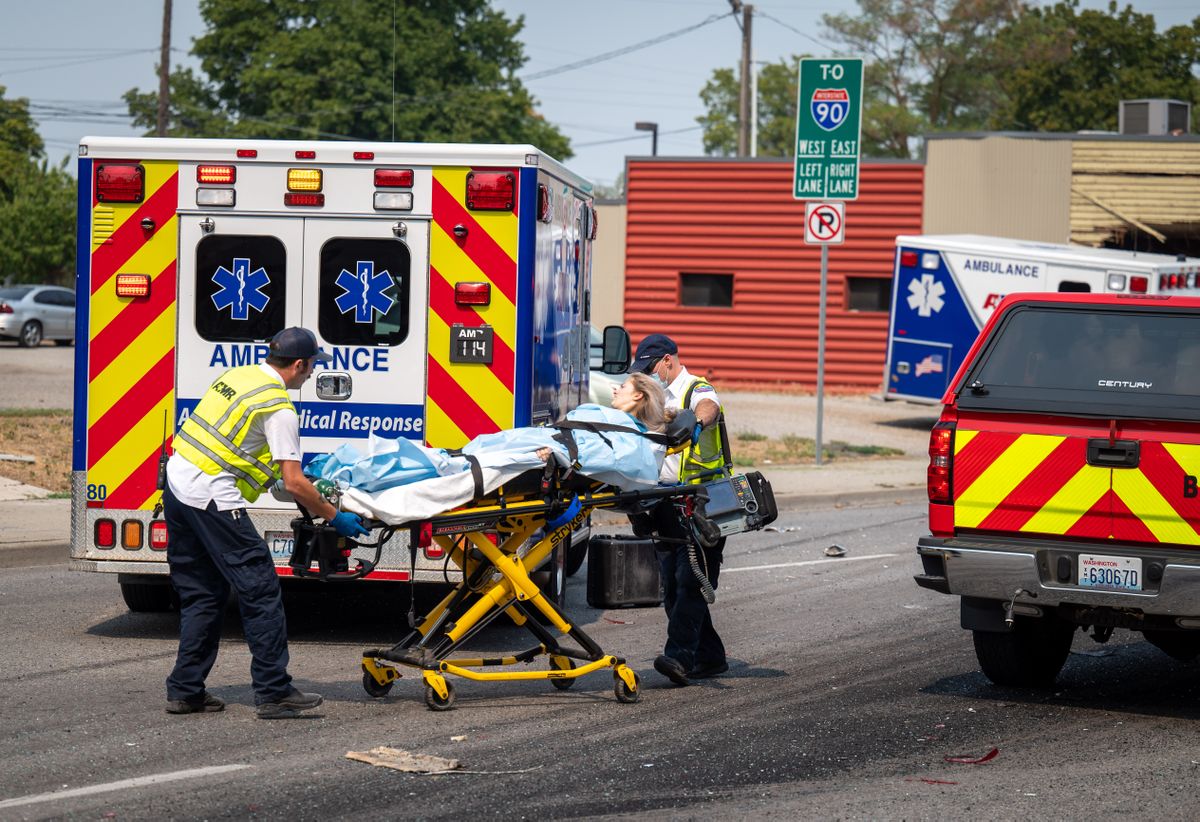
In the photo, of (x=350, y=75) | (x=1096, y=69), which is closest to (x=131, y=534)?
(x=350, y=75)

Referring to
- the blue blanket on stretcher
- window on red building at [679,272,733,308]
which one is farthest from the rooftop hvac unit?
the blue blanket on stretcher

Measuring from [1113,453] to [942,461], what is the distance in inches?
30.9

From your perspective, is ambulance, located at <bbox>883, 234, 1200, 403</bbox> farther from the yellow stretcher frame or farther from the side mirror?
the yellow stretcher frame

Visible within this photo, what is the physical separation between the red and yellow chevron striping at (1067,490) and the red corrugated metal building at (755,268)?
23.5 meters

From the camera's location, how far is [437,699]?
7.55 metres

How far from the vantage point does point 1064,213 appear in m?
30.2

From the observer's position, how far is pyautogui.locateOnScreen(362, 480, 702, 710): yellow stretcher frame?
24.7 ft

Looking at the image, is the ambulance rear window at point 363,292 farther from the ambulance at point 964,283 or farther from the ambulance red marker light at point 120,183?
the ambulance at point 964,283

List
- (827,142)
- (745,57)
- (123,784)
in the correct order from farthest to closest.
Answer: (745,57)
(827,142)
(123,784)

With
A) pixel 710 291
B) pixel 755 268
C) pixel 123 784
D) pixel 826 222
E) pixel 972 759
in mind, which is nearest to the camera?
pixel 123 784

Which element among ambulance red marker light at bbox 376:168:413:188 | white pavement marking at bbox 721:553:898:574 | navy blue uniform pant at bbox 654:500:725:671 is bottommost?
white pavement marking at bbox 721:553:898:574

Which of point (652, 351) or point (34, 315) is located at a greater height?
point (34, 315)

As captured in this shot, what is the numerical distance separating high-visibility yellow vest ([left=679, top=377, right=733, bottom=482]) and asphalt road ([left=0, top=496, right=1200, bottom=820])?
109 centimetres

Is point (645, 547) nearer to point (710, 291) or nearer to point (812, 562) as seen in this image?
point (812, 562)
